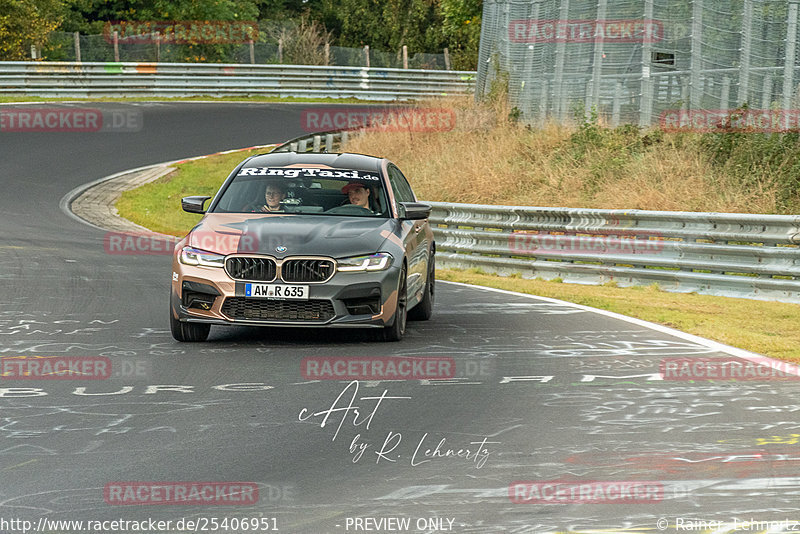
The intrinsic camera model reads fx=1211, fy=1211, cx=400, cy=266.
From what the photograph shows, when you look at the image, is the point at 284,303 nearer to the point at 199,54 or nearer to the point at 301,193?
the point at 301,193

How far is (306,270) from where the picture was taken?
9594 millimetres

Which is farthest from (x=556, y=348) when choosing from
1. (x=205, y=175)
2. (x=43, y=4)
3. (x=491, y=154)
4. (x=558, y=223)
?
(x=43, y=4)

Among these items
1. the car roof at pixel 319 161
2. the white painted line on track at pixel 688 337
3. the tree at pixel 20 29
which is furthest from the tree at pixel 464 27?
the car roof at pixel 319 161

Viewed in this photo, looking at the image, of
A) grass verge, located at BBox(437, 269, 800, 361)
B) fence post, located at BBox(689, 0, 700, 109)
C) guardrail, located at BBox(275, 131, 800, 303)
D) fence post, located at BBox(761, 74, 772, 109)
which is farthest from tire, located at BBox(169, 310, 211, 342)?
fence post, located at BBox(689, 0, 700, 109)

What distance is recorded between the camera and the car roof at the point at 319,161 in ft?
37.3

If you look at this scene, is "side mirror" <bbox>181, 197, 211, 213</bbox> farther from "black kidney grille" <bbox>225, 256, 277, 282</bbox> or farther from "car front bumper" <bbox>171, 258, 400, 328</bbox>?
"black kidney grille" <bbox>225, 256, 277, 282</bbox>

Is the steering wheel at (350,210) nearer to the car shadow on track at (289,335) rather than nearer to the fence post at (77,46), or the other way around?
the car shadow on track at (289,335)

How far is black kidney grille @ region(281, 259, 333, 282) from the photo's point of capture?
377 inches

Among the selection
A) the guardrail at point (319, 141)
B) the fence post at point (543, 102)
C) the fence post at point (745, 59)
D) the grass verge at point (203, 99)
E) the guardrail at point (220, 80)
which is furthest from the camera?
the guardrail at point (220, 80)

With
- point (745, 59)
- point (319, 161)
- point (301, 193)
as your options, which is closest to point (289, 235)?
point (301, 193)

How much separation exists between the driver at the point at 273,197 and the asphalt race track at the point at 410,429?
1.10 m

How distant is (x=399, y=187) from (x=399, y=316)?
2.29 m

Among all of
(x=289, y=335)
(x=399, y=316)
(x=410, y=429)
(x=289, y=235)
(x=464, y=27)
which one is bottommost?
(x=289, y=335)

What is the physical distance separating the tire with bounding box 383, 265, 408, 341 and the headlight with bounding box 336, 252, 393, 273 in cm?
20
